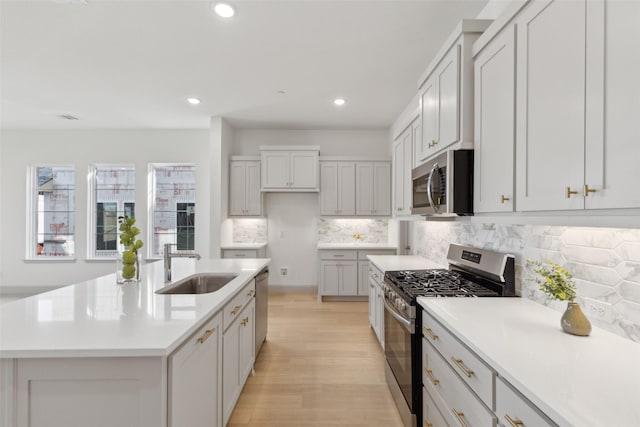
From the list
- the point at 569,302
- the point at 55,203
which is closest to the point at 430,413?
the point at 569,302

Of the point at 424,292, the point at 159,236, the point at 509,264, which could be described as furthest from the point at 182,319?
the point at 159,236

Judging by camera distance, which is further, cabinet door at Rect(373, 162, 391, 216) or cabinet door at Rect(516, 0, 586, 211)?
cabinet door at Rect(373, 162, 391, 216)

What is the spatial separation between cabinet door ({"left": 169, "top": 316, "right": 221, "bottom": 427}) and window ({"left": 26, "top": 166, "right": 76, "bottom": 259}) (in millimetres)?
5582

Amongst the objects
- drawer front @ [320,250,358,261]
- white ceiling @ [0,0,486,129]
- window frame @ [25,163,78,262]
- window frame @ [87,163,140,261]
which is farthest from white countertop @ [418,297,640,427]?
window frame @ [25,163,78,262]

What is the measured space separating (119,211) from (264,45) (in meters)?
4.53

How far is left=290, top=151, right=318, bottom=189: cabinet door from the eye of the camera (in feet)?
16.7

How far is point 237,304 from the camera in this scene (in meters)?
2.09

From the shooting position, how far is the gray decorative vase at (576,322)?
4.00 feet

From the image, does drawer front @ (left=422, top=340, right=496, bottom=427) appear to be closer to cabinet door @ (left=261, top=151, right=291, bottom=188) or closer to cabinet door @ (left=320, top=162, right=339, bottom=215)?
cabinet door @ (left=320, top=162, right=339, bottom=215)

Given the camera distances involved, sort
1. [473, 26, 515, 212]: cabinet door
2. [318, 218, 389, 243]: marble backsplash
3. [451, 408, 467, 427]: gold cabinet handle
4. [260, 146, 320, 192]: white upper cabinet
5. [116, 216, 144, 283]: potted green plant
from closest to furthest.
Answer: [451, 408, 467, 427]: gold cabinet handle < [473, 26, 515, 212]: cabinet door < [116, 216, 144, 283]: potted green plant < [260, 146, 320, 192]: white upper cabinet < [318, 218, 389, 243]: marble backsplash

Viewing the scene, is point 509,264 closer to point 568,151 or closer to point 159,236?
point 568,151

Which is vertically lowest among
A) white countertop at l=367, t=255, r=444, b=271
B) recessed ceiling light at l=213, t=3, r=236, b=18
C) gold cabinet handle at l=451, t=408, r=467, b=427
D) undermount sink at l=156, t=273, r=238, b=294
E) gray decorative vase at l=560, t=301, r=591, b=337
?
gold cabinet handle at l=451, t=408, r=467, b=427

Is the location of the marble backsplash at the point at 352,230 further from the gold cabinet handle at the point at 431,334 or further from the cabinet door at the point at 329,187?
the gold cabinet handle at the point at 431,334

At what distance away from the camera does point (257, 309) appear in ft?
9.30
